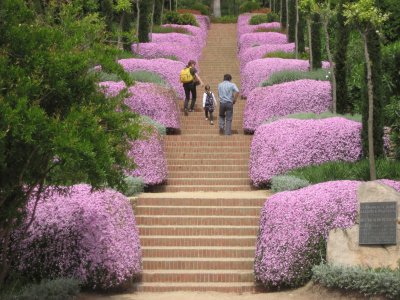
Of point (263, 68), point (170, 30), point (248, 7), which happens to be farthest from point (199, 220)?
point (248, 7)

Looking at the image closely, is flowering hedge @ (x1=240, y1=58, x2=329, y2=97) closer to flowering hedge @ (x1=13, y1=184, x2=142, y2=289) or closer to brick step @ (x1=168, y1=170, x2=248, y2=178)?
brick step @ (x1=168, y1=170, x2=248, y2=178)

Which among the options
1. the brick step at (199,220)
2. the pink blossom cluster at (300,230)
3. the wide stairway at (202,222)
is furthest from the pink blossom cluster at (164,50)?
the pink blossom cluster at (300,230)

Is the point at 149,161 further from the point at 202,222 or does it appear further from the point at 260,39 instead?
the point at 260,39

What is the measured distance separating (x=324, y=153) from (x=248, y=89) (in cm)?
841

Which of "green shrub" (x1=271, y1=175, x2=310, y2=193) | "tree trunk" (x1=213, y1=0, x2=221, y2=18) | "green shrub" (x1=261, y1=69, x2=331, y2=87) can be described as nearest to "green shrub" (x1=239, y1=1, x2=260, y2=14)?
"tree trunk" (x1=213, y1=0, x2=221, y2=18)

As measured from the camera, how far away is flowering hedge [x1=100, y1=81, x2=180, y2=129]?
21.7m

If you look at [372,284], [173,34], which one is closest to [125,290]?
[372,284]

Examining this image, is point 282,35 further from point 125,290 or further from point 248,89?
point 125,290

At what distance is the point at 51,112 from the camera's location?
1210 centimetres

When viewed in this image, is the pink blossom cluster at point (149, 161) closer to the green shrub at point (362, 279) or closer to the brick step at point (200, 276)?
the brick step at point (200, 276)

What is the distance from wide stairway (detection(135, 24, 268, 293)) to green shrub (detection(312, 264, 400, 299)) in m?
1.66

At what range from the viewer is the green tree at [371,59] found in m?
17.3

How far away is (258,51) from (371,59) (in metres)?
13.8

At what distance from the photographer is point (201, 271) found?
14.5 meters
